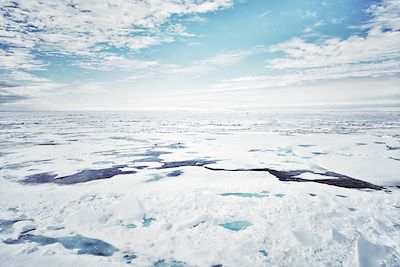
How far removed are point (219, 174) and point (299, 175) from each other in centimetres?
207

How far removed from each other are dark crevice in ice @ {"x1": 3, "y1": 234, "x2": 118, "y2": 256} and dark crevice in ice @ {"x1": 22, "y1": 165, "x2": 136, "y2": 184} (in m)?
3.11

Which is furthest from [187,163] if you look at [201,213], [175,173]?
[201,213]

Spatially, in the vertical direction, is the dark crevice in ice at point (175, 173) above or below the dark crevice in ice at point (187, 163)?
above

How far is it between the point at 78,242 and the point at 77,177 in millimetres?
3897

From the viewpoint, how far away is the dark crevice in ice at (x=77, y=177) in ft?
23.5

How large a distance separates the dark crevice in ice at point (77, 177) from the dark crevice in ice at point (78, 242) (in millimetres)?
3106

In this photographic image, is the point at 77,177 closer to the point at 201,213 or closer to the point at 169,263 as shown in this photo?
the point at 201,213

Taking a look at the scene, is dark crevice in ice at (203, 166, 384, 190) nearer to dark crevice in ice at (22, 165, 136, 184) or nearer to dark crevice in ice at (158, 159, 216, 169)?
dark crevice in ice at (158, 159, 216, 169)

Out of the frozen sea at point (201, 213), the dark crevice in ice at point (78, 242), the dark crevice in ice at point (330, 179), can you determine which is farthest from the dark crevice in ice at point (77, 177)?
the dark crevice in ice at point (330, 179)

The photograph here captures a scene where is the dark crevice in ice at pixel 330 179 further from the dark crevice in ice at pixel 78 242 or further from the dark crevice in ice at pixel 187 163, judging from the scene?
the dark crevice in ice at pixel 78 242

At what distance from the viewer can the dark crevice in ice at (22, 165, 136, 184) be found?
23.5 ft

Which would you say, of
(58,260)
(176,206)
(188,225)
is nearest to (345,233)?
(188,225)

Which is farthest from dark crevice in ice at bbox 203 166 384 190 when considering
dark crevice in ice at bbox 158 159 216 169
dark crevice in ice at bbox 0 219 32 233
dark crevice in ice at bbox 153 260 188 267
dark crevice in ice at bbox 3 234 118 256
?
dark crevice in ice at bbox 0 219 32 233

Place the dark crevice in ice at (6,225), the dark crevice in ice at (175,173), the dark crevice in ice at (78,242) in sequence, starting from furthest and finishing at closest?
the dark crevice in ice at (175,173) < the dark crevice in ice at (6,225) < the dark crevice in ice at (78,242)
